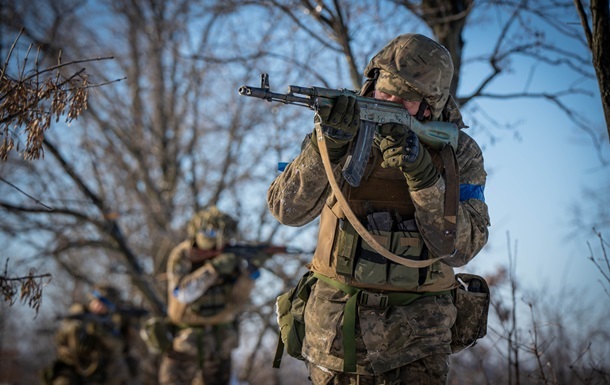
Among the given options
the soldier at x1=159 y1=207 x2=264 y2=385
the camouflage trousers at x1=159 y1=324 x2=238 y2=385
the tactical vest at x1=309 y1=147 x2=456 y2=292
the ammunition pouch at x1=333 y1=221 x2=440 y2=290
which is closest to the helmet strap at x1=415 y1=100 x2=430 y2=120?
the tactical vest at x1=309 y1=147 x2=456 y2=292

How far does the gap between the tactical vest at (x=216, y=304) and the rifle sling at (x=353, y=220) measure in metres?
5.09

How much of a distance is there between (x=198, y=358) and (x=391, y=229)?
209 inches

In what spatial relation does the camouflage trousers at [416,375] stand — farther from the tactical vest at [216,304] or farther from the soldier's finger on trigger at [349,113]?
the tactical vest at [216,304]

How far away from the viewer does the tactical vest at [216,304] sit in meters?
7.92

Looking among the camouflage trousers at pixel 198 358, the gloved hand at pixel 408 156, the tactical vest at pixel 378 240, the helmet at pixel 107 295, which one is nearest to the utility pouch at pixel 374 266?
the tactical vest at pixel 378 240

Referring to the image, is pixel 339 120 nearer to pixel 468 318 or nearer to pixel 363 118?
pixel 363 118

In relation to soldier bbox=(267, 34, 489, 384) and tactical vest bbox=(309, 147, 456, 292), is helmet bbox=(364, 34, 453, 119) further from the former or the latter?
tactical vest bbox=(309, 147, 456, 292)

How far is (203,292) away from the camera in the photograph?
25.9 feet

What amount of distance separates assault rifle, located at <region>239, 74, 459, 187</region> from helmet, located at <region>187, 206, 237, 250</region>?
17.0 feet

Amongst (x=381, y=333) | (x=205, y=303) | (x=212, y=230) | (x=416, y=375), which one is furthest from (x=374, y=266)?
(x=212, y=230)

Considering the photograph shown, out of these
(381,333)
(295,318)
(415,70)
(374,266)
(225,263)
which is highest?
(225,263)

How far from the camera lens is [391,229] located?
321cm

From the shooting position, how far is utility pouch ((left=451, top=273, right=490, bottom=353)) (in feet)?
11.0

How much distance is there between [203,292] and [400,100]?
511 centimetres
